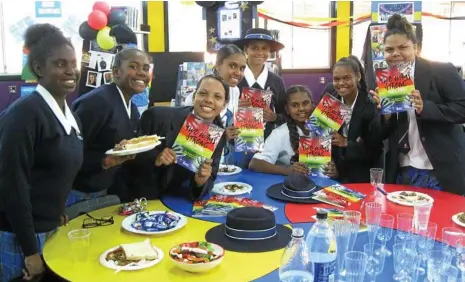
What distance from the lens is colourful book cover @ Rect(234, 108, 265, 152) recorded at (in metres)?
3.05

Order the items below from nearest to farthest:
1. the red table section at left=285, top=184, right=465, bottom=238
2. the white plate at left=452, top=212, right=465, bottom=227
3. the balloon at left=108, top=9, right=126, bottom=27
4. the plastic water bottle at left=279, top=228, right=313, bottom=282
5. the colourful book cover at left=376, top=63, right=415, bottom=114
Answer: the plastic water bottle at left=279, top=228, right=313, bottom=282 → the white plate at left=452, top=212, right=465, bottom=227 → the red table section at left=285, top=184, right=465, bottom=238 → the colourful book cover at left=376, top=63, right=415, bottom=114 → the balloon at left=108, top=9, right=126, bottom=27

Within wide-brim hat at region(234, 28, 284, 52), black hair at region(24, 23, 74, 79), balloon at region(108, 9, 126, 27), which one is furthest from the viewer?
balloon at region(108, 9, 126, 27)

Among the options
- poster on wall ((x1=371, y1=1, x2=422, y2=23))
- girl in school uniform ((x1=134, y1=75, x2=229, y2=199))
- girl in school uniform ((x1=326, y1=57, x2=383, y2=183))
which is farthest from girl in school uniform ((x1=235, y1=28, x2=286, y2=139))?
poster on wall ((x1=371, y1=1, x2=422, y2=23))

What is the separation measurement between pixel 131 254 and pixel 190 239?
1.06 ft

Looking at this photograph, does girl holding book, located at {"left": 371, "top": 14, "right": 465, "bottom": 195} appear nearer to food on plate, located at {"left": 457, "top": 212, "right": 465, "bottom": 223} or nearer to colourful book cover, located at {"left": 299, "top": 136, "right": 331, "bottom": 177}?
colourful book cover, located at {"left": 299, "top": 136, "right": 331, "bottom": 177}

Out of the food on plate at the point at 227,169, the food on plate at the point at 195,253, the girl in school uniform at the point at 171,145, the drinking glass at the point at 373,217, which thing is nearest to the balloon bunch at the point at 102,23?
the food on plate at the point at 227,169

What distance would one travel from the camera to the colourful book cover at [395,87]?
107 inches

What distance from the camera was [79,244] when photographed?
194 centimetres

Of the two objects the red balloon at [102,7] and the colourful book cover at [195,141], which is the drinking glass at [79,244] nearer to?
the colourful book cover at [195,141]

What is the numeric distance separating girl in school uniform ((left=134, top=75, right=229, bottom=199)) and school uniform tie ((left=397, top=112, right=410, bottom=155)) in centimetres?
118

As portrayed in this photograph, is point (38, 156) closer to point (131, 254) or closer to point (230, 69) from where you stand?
point (131, 254)

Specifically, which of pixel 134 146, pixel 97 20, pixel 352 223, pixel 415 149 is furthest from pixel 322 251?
pixel 97 20

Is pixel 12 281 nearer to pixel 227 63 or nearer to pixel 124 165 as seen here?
pixel 124 165

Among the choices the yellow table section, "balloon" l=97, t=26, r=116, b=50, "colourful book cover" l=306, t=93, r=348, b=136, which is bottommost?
the yellow table section
